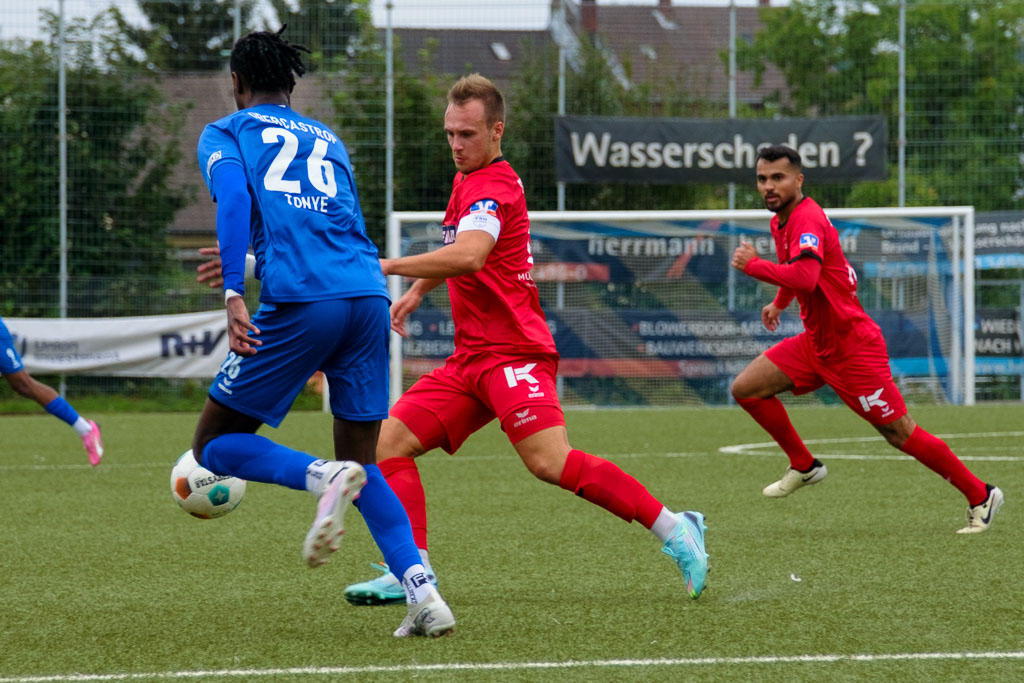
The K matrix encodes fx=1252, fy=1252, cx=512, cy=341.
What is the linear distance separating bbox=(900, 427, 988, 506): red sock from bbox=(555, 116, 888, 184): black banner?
10655 mm

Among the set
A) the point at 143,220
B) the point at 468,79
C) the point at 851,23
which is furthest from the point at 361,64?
the point at 468,79

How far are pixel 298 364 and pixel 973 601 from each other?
2535 millimetres

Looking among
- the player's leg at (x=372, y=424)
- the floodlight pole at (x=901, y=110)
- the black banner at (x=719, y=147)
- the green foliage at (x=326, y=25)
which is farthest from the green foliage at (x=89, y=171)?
the player's leg at (x=372, y=424)

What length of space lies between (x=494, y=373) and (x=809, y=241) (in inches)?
95.9

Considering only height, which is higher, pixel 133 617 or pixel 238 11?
pixel 238 11

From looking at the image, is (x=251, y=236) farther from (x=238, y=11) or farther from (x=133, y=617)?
(x=238, y=11)

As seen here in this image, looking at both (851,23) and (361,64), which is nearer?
(361,64)

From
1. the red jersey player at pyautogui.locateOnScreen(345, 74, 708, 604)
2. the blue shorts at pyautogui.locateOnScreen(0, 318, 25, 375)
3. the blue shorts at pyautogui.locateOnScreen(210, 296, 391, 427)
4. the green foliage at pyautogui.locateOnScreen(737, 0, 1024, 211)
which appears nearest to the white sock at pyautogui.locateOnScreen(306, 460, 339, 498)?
the blue shorts at pyautogui.locateOnScreen(210, 296, 391, 427)

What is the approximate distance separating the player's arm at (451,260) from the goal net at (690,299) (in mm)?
11126

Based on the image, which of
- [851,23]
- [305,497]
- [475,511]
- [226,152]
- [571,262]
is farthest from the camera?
[851,23]

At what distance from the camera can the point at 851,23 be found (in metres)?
18.0

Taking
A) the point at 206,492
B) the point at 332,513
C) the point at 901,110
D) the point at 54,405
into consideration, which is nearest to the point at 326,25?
the point at 901,110

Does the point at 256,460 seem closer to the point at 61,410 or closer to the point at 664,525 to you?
the point at 664,525

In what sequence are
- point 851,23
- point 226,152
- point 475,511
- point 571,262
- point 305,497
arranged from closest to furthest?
point 226,152
point 475,511
point 305,497
point 571,262
point 851,23
